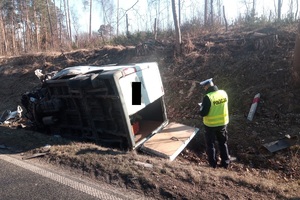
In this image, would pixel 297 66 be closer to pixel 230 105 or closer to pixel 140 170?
pixel 230 105

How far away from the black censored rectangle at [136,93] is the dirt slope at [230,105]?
3.21 ft

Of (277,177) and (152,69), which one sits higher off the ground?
(152,69)

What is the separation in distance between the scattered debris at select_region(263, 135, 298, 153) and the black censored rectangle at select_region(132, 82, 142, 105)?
265cm

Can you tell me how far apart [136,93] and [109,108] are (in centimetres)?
56

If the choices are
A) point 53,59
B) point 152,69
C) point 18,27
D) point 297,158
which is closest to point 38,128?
point 152,69

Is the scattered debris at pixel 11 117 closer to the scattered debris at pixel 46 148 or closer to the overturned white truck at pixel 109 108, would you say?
the overturned white truck at pixel 109 108

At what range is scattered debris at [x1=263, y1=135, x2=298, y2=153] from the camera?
5277 millimetres

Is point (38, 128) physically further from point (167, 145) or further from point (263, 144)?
point (263, 144)

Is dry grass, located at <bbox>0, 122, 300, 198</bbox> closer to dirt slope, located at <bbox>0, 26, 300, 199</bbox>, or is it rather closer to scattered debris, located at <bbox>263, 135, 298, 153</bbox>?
dirt slope, located at <bbox>0, 26, 300, 199</bbox>

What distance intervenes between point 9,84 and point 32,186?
10744 millimetres

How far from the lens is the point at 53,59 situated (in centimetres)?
1416

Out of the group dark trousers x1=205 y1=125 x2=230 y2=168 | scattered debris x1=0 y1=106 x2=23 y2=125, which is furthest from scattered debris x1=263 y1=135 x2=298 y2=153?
scattered debris x1=0 y1=106 x2=23 y2=125

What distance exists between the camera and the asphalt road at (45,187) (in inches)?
128

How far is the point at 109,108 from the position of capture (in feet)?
15.9
